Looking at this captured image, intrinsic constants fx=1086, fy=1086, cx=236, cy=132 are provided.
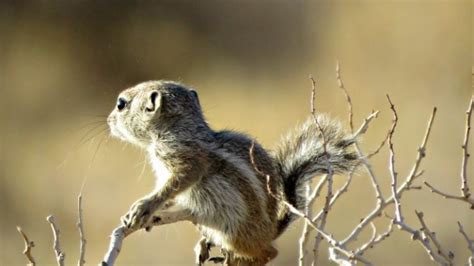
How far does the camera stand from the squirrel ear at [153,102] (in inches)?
131

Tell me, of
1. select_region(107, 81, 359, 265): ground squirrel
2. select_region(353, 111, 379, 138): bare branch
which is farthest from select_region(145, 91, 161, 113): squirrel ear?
select_region(353, 111, 379, 138): bare branch

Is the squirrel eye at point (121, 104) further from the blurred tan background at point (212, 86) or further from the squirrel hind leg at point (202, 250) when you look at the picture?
the blurred tan background at point (212, 86)

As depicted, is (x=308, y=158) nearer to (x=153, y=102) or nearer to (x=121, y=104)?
(x=153, y=102)

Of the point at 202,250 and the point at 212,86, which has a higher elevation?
the point at 212,86

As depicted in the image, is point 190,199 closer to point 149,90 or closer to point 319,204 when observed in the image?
point 149,90

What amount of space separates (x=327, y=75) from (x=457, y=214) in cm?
110

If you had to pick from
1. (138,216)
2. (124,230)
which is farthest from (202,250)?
(124,230)

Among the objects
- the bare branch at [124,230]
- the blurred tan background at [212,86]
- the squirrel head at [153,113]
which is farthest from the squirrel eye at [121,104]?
the blurred tan background at [212,86]

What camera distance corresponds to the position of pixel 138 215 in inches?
114

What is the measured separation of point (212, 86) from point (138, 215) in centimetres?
359

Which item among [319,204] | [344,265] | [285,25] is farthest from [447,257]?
[285,25]

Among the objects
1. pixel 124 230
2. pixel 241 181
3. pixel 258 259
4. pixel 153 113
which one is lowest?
pixel 124 230

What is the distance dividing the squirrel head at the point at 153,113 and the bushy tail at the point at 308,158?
330 mm

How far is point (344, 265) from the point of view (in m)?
2.49
